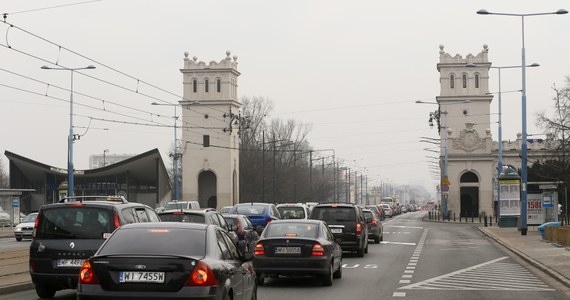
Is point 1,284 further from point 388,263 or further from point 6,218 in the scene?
point 6,218

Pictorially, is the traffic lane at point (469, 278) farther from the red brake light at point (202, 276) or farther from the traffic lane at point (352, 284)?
the red brake light at point (202, 276)

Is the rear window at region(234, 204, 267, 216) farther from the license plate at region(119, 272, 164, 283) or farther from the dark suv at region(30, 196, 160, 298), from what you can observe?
the license plate at region(119, 272, 164, 283)

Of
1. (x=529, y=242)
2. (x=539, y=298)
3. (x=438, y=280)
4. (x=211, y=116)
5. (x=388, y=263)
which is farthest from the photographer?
(x=211, y=116)

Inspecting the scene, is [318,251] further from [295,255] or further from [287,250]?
[287,250]

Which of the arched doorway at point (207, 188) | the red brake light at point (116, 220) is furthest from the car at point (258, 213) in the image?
the arched doorway at point (207, 188)

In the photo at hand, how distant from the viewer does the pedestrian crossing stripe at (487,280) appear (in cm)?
1844

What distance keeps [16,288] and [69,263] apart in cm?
245

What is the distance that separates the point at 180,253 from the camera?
10.3 metres

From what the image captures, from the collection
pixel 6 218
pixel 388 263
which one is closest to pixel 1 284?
pixel 388 263

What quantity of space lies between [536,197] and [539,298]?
33099 millimetres

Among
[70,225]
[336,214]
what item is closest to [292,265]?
[70,225]

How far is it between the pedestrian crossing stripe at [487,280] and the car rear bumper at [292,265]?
1.70 m

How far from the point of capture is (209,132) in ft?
358

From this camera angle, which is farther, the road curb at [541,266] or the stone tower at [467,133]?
the stone tower at [467,133]
